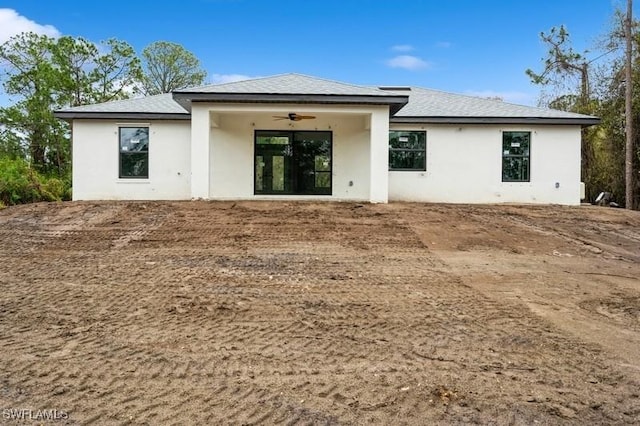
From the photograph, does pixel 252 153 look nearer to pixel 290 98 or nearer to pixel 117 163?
pixel 290 98

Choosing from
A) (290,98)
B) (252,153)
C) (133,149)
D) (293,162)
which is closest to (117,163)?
(133,149)

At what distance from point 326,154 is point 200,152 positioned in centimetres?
490

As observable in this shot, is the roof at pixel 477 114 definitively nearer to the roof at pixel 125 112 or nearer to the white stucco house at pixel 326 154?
the white stucco house at pixel 326 154

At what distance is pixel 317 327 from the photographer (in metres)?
4.86

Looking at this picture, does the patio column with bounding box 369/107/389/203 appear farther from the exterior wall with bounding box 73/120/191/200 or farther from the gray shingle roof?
the exterior wall with bounding box 73/120/191/200

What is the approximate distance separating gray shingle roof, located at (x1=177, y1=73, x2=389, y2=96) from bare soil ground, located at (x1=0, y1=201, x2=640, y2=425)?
5207 millimetres

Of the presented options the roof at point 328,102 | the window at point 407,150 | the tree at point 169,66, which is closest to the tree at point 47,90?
the tree at point 169,66

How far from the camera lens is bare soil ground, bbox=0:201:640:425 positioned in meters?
3.26

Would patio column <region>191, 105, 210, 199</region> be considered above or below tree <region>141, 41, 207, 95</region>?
below

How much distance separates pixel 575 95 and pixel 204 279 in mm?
26793

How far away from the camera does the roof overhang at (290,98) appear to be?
13680 mm

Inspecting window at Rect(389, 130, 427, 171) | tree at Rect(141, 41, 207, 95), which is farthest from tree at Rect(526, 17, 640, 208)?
tree at Rect(141, 41, 207, 95)

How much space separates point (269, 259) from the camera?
26.9 ft

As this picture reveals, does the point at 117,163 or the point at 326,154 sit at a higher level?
the point at 326,154
